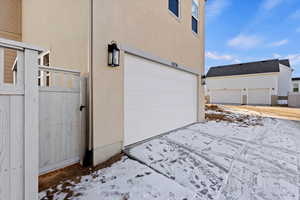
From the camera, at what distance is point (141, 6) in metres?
3.87

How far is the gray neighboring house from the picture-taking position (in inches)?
782

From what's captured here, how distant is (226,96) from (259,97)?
423 centimetres

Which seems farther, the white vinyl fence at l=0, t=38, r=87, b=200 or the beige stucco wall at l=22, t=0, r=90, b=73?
the beige stucco wall at l=22, t=0, r=90, b=73

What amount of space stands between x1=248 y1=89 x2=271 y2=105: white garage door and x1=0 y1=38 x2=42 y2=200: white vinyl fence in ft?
81.9

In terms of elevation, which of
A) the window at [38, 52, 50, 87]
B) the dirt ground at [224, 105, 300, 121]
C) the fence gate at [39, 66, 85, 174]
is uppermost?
the window at [38, 52, 50, 87]

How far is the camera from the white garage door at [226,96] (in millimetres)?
22016

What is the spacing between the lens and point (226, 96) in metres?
23.0

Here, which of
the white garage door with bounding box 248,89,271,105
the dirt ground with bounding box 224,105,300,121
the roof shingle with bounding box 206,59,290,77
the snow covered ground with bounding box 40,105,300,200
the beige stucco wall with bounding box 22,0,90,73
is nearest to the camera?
the snow covered ground with bounding box 40,105,300,200

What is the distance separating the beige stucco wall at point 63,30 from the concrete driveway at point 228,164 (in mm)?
2546

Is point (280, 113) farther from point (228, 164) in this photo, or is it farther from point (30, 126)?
point (30, 126)

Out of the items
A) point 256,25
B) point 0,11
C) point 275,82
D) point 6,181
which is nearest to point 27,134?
point 6,181

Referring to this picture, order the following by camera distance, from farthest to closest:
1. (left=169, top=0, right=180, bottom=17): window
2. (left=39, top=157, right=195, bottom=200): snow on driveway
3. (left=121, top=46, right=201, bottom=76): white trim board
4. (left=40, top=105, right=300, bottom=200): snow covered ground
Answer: (left=169, top=0, right=180, bottom=17): window → (left=121, top=46, right=201, bottom=76): white trim board → (left=40, top=105, right=300, bottom=200): snow covered ground → (left=39, top=157, right=195, bottom=200): snow on driveway

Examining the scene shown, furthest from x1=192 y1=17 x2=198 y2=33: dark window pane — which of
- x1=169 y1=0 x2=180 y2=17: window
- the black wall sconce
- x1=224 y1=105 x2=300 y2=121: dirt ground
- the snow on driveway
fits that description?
x1=224 y1=105 x2=300 y2=121: dirt ground

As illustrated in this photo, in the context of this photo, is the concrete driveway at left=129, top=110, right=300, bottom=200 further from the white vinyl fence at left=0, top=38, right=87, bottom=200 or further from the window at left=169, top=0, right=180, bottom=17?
the window at left=169, top=0, right=180, bottom=17
